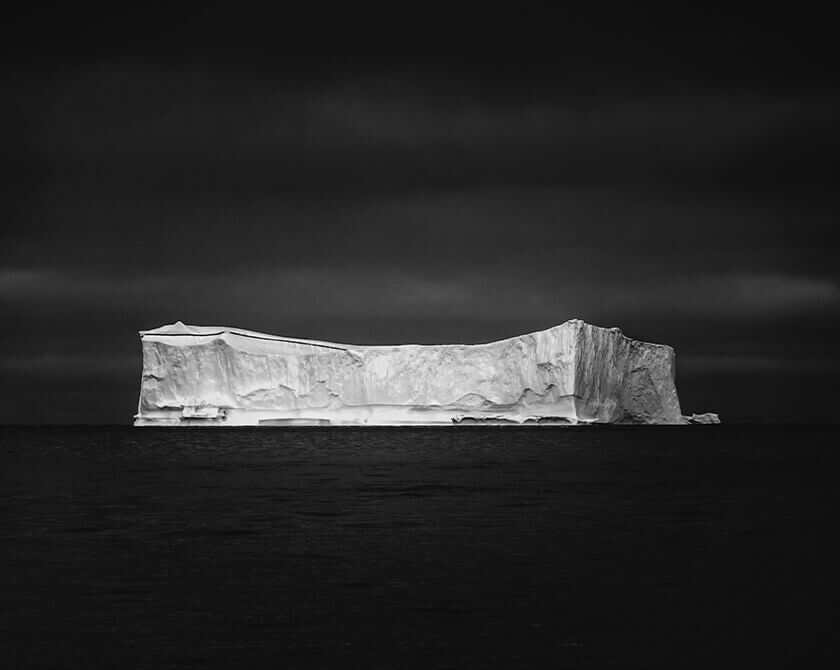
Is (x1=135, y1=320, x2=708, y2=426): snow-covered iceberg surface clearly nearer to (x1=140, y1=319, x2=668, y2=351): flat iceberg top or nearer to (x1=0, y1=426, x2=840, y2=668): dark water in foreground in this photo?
(x1=140, y1=319, x2=668, y2=351): flat iceberg top

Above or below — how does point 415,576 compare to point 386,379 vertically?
below

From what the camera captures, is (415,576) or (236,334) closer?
(415,576)

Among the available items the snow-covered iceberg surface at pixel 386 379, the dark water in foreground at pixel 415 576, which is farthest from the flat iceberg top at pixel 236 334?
the dark water in foreground at pixel 415 576

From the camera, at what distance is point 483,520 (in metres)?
13.0

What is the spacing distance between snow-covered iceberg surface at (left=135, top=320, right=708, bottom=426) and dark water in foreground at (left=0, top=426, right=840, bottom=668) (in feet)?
74.5

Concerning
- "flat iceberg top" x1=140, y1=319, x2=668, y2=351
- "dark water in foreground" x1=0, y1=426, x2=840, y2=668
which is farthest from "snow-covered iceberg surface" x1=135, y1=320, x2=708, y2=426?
"dark water in foreground" x1=0, y1=426, x2=840, y2=668

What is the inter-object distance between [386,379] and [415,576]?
34990 millimetres

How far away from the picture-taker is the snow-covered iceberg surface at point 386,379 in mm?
41531

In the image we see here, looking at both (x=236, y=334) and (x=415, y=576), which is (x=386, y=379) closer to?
(x=236, y=334)

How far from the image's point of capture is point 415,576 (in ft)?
29.0

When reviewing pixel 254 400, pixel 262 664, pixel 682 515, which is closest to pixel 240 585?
pixel 262 664

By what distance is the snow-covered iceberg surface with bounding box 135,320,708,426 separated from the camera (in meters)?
41.5

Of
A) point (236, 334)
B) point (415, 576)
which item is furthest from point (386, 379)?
point (415, 576)

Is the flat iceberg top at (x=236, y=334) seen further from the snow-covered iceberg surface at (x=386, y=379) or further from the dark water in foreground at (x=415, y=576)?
the dark water in foreground at (x=415, y=576)
